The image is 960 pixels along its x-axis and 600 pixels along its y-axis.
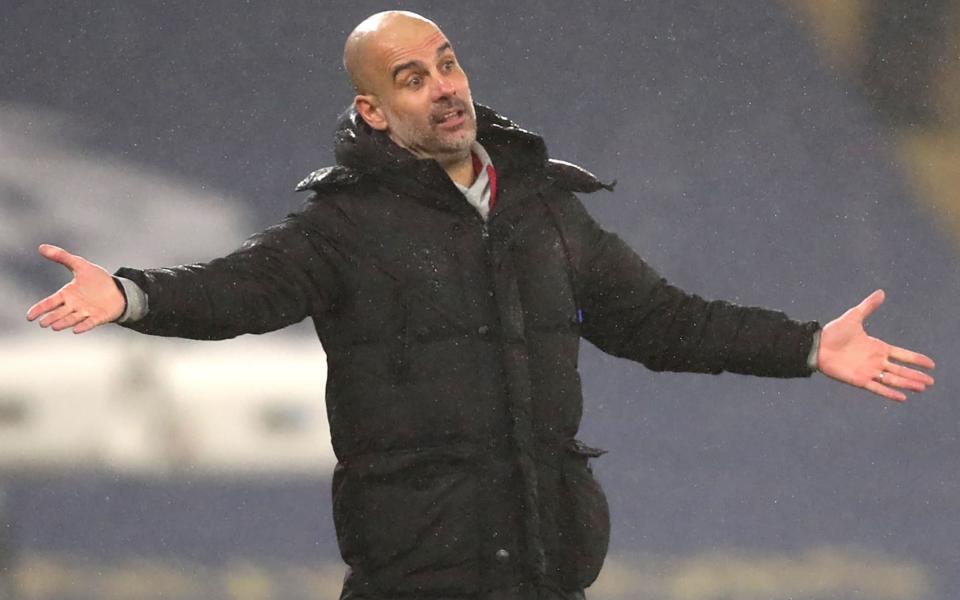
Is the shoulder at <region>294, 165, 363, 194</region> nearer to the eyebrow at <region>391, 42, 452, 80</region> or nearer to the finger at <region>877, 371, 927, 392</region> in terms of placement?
the eyebrow at <region>391, 42, 452, 80</region>

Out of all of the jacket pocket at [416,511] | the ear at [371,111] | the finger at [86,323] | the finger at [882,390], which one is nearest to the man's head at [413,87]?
the ear at [371,111]

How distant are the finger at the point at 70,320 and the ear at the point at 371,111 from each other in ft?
1.67

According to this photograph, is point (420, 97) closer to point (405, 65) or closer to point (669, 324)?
point (405, 65)

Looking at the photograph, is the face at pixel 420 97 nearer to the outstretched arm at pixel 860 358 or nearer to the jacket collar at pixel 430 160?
the jacket collar at pixel 430 160

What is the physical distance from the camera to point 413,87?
2.34 meters

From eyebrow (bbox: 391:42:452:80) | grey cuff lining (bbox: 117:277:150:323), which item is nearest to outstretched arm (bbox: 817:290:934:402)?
eyebrow (bbox: 391:42:452:80)

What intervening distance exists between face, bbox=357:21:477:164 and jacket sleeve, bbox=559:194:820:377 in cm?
18

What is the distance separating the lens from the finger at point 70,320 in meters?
2.03

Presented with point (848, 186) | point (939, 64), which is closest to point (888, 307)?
point (848, 186)

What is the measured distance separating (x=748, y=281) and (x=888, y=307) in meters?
0.29

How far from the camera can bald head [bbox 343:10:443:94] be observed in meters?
2.35

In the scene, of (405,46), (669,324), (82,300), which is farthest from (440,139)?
(82,300)

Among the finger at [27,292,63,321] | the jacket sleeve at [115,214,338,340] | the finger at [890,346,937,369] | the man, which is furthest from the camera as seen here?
the finger at [890,346,937,369]

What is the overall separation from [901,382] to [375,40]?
81 cm
